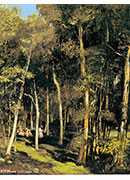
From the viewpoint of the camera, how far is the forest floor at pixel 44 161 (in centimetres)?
1523

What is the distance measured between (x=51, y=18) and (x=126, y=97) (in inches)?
91.5

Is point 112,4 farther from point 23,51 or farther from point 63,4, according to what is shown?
point 23,51

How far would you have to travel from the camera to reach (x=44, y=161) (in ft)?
50.6

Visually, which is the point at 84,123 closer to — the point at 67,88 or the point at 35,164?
the point at 67,88

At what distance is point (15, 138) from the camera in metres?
15.5

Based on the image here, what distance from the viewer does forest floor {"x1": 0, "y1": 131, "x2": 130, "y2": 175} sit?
50.0ft

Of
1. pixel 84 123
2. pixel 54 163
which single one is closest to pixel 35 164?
pixel 54 163

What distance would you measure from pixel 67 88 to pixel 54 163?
5.29ft

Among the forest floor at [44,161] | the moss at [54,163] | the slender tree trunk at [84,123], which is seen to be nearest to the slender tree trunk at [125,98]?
the forest floor at [44,161]

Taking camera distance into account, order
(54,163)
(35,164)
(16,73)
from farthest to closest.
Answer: (16,73) < (54,163) < (35,164)

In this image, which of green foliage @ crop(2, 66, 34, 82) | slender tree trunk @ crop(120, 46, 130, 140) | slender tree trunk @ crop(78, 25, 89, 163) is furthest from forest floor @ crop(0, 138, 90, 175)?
green foliage @ crop(2, 66, 34, 82)

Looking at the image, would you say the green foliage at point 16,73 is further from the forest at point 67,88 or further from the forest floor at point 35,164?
the forest floor at point 35,164
